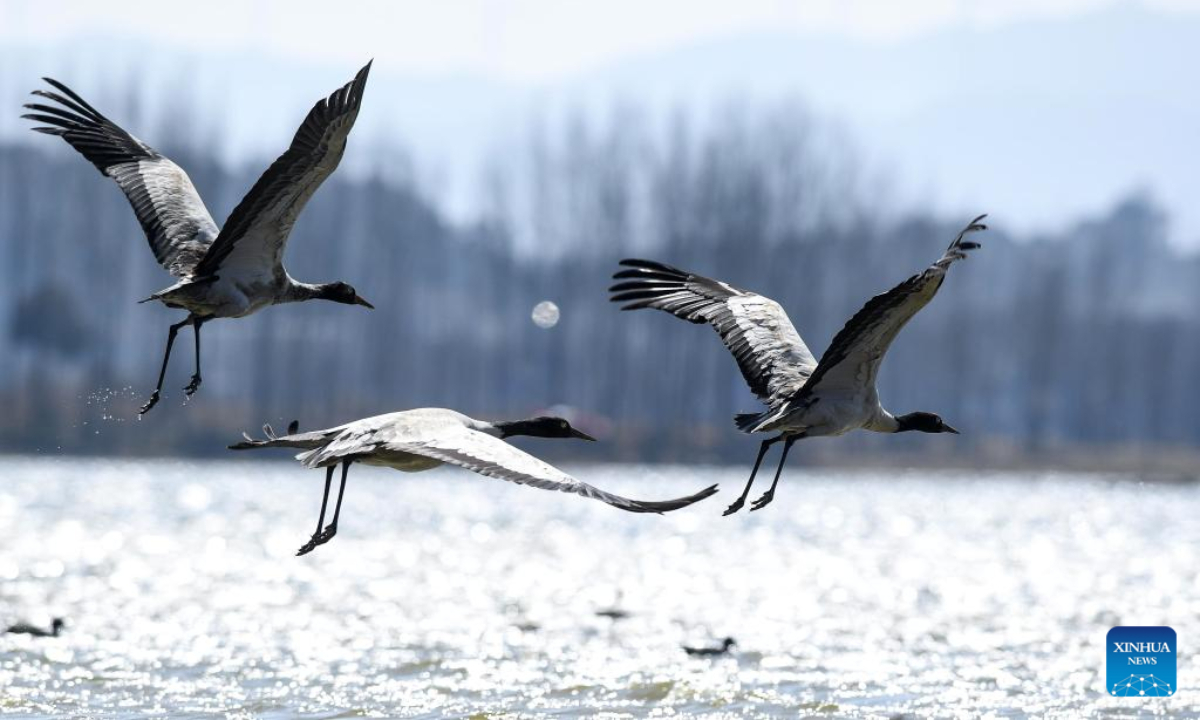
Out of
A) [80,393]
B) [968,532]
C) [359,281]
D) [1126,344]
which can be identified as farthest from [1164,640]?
[1126,344]

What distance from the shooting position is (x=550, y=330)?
100438mm

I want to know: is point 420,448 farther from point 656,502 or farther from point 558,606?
point 558,606

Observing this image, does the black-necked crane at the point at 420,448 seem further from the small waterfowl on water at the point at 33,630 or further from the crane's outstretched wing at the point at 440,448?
the small waterfowl on water at the point at 33,630

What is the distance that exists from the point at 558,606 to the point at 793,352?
13430 mm

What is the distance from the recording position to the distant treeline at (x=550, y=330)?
86250 millimetres

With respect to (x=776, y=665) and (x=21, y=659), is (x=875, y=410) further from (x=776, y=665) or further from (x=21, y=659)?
(x=21, y=659)

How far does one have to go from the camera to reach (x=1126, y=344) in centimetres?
11669

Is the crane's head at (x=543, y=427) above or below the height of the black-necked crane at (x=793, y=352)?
below

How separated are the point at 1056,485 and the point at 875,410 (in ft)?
244

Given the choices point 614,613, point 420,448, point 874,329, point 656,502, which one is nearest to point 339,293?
point 420,448

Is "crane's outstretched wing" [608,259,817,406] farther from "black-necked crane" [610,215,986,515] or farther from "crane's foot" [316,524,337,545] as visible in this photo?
"crane's foot" [316,524,337,545]

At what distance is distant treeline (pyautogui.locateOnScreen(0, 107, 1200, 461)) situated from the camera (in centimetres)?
8625

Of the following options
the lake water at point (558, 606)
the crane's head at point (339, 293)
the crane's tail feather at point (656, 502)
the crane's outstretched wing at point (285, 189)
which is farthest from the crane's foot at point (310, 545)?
the lake water at point (558, 606)

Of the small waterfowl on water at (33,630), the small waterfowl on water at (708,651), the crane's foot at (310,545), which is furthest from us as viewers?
the small waterfowl on water at (708,651)
